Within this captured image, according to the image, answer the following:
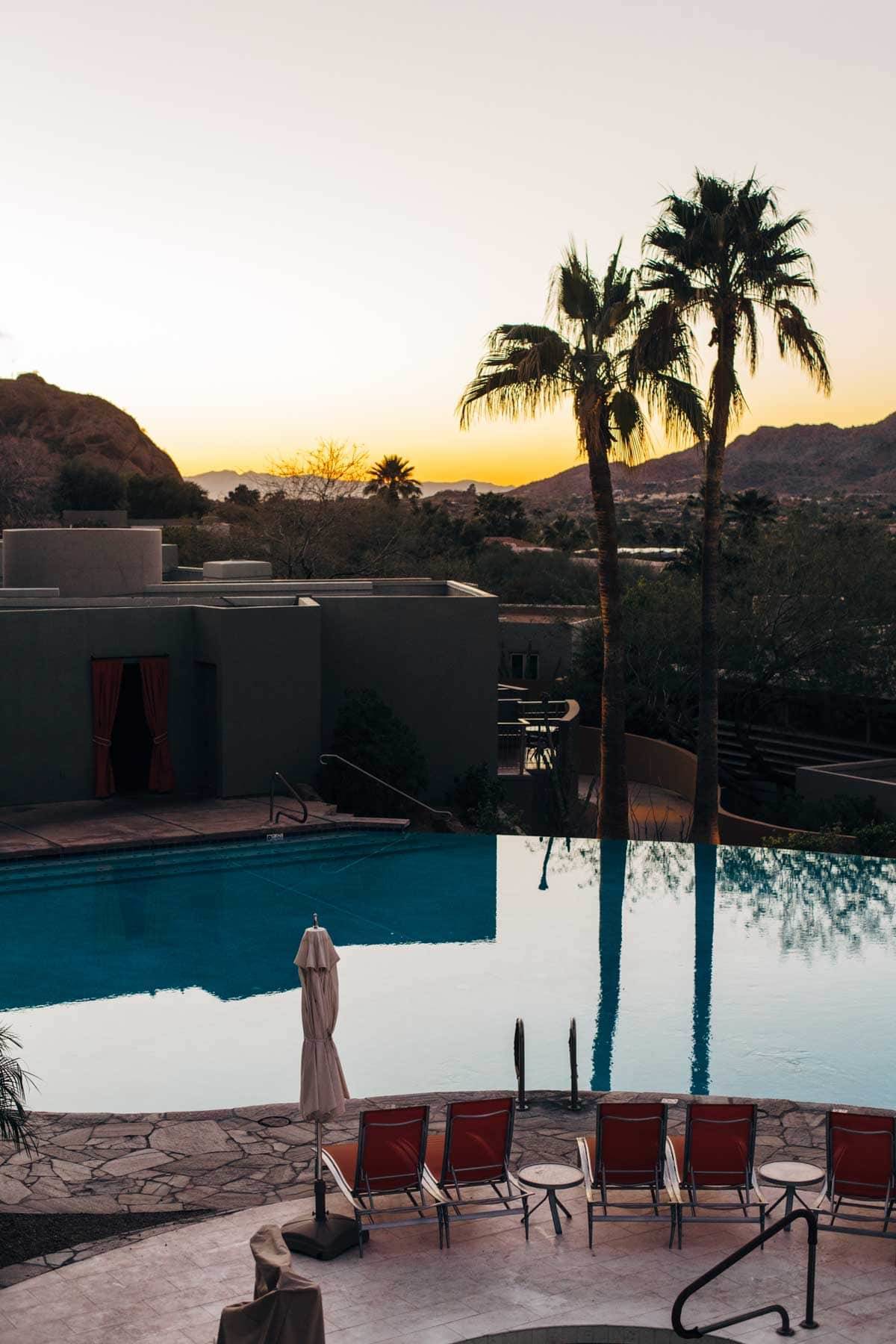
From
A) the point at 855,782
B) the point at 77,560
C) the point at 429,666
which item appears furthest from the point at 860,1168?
the point at 77,560

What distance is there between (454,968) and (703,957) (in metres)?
2.91

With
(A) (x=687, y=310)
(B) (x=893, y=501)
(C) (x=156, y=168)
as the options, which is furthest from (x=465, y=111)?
(B) (x=893, y=501)

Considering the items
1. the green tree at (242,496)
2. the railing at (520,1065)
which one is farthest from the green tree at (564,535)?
the railing at (520,1065)

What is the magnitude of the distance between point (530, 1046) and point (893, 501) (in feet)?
309

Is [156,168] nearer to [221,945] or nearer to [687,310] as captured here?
[687,310]

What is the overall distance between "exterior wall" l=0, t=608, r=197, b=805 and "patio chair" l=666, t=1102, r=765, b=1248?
15.6 m

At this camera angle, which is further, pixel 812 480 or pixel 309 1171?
pixel 812 480

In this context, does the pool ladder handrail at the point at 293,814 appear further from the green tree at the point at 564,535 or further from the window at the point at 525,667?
the green tree at the point at 564,535

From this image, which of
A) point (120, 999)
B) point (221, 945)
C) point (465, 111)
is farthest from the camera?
point (465, 111)

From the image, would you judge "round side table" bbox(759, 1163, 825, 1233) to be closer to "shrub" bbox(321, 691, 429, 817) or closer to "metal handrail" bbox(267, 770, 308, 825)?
"metal handrail" bbox(267, 770, 308, 825)

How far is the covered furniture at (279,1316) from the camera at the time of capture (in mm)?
6051

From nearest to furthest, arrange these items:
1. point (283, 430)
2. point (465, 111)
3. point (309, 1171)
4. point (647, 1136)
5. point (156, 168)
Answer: point (647, 1136), point (309, 1171), point (465, 111), point (156, 168), point (283, 430)

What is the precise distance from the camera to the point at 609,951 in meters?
16.2

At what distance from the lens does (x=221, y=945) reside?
16094mm
